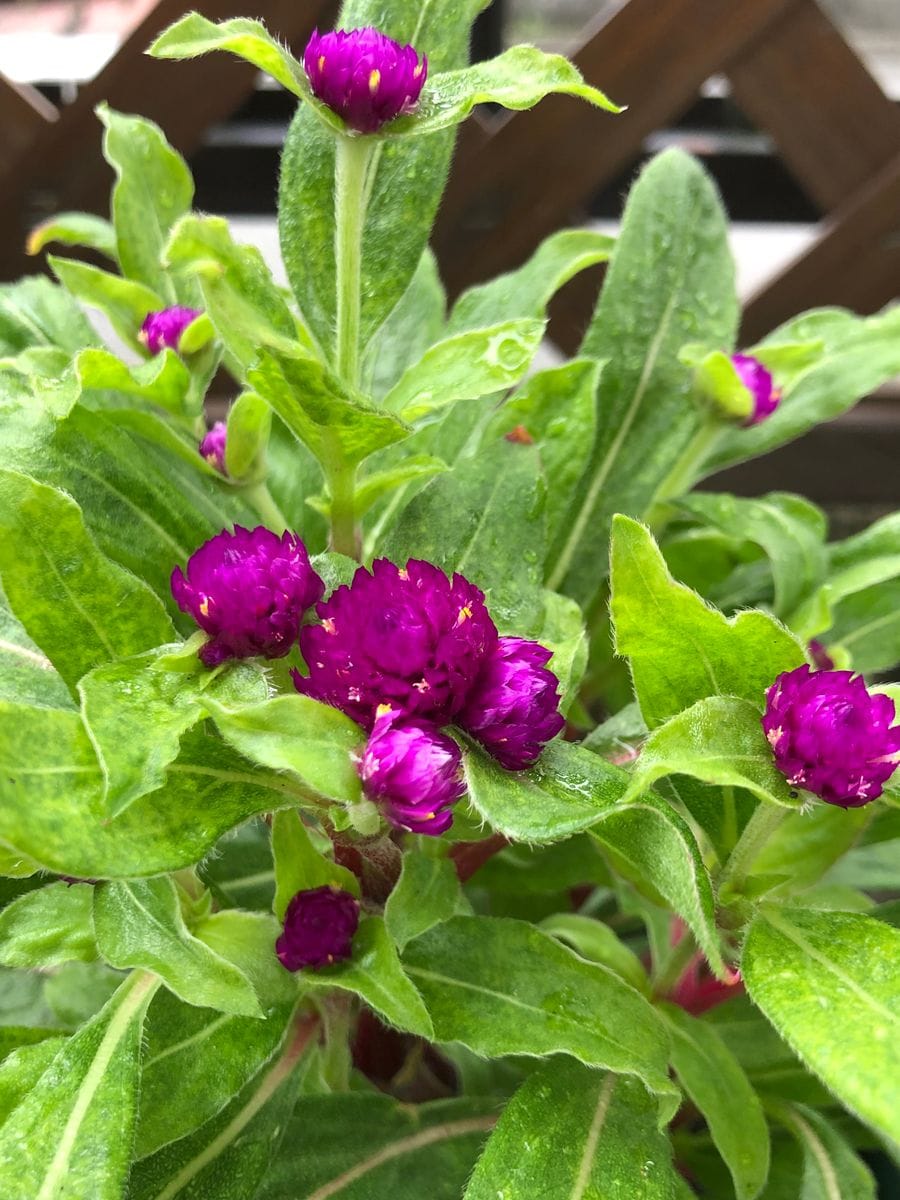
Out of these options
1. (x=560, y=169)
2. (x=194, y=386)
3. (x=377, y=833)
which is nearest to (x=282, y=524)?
(x=194, y=386)

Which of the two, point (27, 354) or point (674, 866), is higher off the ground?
point (27, 354)

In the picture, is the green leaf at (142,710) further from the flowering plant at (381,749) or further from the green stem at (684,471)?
the green stem at (684,471)

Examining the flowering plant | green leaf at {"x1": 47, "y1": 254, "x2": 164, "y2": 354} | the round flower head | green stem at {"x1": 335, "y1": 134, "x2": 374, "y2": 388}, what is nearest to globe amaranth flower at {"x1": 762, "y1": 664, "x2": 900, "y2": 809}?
the flowering plant

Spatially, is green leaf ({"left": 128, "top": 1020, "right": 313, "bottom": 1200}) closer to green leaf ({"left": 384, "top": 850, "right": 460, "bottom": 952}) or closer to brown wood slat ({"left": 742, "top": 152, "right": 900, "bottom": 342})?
green leaf ({"left": 384, "top": 850, "right": 460, "bottom": 952})

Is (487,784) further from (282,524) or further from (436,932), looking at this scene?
(282,524)

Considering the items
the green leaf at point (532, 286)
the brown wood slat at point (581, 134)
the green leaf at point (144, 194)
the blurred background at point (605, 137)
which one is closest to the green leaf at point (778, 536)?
the green leaf at point (532, 286)

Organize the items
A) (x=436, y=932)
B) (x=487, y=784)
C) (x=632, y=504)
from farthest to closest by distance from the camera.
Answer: (x=632, y=504) → (x=436, y=932) → (x=487, y=784)

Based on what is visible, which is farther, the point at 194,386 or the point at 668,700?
the point at 194,386
